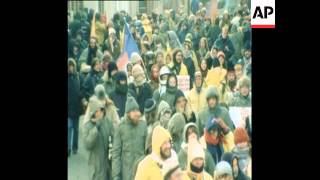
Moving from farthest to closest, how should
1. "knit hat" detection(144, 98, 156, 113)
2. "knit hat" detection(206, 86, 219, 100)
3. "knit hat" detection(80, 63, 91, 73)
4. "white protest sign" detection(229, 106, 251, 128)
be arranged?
1. "knit hat" detection(80, 63, 91, 73)
2. "knit hat" detection(144, 98, 156, 113)
3. "knit hat" detection(206, 86, 219, 100)
4. "white protest sign" detection(229, 106, 251, 128)

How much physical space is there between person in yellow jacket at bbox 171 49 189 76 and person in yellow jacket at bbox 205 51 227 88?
0.15m

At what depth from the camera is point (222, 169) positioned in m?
3.95

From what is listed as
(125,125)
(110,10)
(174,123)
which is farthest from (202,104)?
(110,10)

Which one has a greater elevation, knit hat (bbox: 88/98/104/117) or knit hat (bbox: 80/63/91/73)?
knit hat (bbox: 80/63/91/73)

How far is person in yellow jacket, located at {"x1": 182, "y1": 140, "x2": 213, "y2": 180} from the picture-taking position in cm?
399

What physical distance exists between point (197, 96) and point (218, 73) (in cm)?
20

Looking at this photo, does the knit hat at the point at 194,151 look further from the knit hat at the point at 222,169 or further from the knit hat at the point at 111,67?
the knit hat at the point at 111,67

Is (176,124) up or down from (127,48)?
down

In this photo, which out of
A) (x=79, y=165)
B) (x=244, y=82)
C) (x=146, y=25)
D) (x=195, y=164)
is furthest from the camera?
(x=79, y=165)

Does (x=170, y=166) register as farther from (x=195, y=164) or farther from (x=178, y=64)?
(x=178, y=64)

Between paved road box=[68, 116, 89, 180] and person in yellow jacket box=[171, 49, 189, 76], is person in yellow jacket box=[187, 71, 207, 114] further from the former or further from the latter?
paved road box=[68, 116, 89, 180]

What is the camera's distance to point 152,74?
4105mm

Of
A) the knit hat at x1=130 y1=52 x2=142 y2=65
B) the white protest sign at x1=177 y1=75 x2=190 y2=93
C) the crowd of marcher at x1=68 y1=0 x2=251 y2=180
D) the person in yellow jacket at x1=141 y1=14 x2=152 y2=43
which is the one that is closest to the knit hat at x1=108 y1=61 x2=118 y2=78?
the crowd of marcher at x1=68 y1=0 x2=251 y2=180

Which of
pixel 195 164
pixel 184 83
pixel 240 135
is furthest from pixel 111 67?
pixel 240 135
